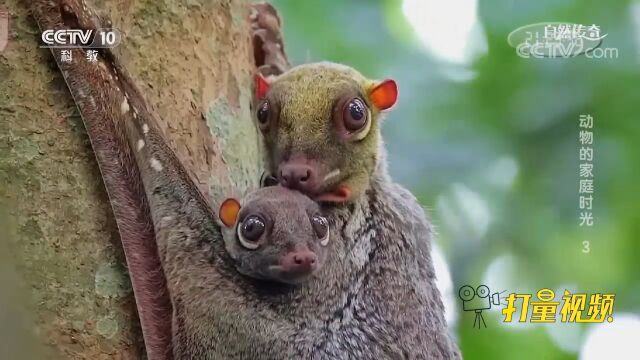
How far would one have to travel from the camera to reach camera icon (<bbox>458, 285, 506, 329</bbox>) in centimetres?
300

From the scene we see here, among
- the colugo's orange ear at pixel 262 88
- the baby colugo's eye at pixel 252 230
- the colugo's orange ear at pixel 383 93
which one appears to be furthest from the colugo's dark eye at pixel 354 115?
the baby colugo's eye at pixel 252 230

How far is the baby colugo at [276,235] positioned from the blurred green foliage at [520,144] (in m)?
0.74

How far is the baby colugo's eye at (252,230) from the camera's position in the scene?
238 centimetres

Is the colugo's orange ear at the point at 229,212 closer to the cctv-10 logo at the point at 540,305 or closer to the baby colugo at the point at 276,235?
the baby colugo at the point at 276,235

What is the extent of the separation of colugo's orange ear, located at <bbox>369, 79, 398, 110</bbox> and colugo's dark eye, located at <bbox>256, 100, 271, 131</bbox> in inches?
14.9

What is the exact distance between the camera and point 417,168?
10.5 ft

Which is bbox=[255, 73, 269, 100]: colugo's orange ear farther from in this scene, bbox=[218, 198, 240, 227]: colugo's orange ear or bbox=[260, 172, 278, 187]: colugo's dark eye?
bbox=[218, 198, 240, 227]: colugo's orange ear

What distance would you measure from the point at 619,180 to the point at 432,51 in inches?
38.4

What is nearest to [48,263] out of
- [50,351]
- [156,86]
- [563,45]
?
[50,351]

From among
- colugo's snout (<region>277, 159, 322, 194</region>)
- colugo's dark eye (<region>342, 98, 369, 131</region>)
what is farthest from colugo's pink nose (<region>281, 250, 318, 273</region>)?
colugo's dark eye (<region>342, 98, 369, 131</region>)

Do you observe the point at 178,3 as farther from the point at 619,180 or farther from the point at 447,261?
the point at 619,180

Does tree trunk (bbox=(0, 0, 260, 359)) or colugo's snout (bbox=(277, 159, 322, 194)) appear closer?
tree trunk (bbox=(0, 0, 260, 359))

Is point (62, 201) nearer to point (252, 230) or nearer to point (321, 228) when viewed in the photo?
point (252, 230)

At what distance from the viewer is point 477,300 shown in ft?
9.86
